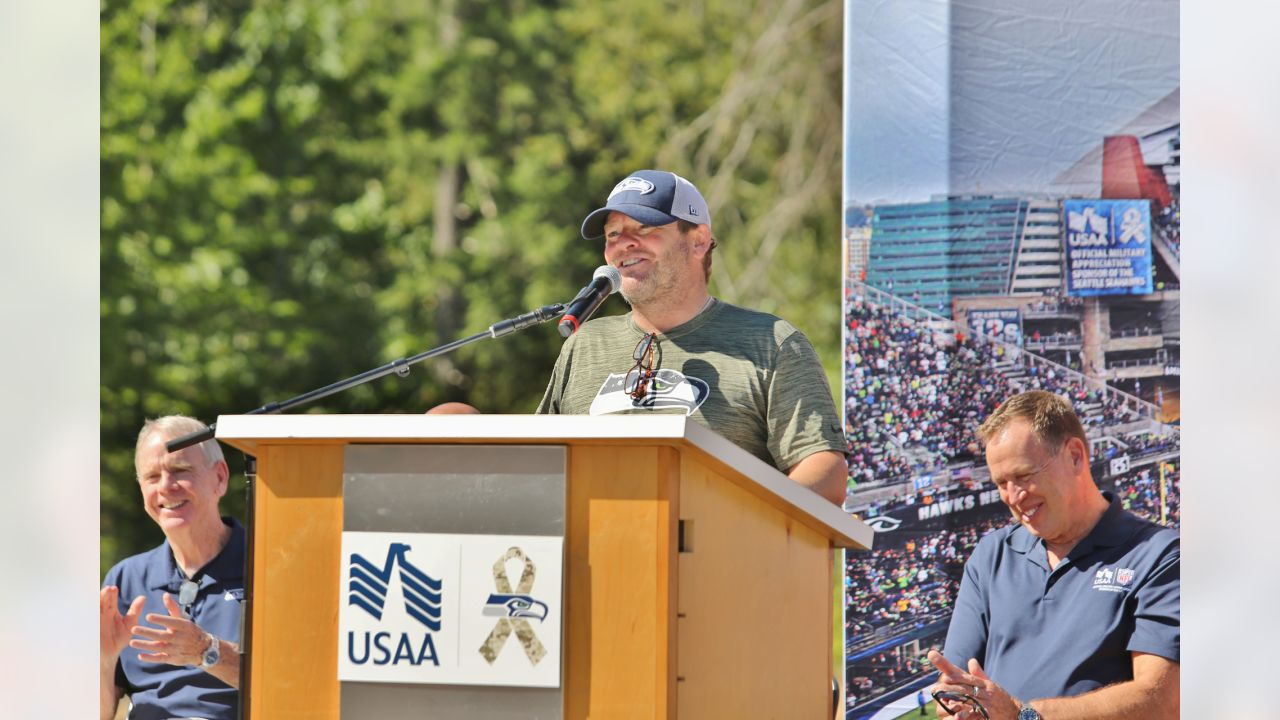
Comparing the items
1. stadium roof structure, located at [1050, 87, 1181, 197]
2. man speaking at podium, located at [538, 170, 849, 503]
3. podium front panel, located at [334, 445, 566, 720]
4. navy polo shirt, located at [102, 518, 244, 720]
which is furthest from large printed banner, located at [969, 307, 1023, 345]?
navy polo shirt, located at [102, 518, 244, 720]

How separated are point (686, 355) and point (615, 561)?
1.16 m

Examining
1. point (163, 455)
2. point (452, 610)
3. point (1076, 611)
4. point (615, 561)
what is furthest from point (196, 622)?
point (1076, 611)

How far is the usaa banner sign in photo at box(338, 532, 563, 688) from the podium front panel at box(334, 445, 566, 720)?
13mm

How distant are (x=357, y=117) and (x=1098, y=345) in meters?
11.7

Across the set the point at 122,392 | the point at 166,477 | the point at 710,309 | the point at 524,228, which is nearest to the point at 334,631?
the point at 710,309

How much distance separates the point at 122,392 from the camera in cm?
1212

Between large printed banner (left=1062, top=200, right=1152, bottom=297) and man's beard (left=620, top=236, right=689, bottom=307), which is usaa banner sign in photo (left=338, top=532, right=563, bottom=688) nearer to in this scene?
man's beard (left=620, top=236, right=689, bottom=307)

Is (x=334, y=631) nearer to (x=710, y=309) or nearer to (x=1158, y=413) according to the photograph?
(x=710, y=309)

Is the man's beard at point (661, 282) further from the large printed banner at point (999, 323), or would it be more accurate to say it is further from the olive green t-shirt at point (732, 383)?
the large printed banner at point (999, 323)

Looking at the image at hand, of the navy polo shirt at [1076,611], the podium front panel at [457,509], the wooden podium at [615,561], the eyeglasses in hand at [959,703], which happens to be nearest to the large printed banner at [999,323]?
the navy polo shirt at [1076,611]

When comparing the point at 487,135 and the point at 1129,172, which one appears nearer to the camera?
the point at 1129,172

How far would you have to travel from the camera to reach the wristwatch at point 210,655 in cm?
323

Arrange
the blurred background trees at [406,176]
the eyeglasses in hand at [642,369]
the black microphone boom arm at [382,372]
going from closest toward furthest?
the black microphone boom arm at [382,372] → the eyeglasses in hand at [642,369] → the blurred background trees at [406,176]

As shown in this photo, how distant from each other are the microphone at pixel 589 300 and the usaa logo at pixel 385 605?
0.59 m
